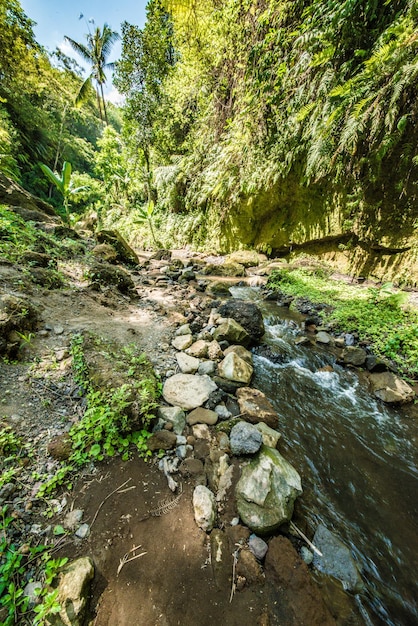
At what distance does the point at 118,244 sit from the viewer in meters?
7.16

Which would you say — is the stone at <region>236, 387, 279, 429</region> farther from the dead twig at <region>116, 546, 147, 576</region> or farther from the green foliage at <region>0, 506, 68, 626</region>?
the green foliage at <region>0, 506, 68, 626</region>

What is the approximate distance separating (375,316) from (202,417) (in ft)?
13.7

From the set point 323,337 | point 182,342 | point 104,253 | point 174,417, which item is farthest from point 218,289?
point 174,417

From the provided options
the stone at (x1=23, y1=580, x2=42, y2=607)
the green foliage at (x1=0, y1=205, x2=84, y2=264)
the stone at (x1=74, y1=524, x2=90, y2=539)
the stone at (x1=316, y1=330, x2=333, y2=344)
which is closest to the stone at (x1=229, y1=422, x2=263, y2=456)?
the stone at (x1=74, y1=524, x2=90, y2=539)

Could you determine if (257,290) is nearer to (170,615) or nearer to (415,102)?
(415,102)

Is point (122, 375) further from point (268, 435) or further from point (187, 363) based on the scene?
point (268, 435)

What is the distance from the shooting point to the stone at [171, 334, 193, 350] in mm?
3342

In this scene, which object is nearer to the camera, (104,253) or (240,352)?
(240,352)

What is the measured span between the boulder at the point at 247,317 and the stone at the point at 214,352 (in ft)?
2.79

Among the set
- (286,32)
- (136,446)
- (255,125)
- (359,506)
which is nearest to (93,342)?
(136,446)

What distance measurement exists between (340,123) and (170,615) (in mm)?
8630

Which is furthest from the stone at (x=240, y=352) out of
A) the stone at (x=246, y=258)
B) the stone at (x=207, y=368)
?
the stone at (x=246, y=258)

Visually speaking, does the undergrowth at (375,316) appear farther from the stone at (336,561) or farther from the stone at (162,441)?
the stone at (162,441)

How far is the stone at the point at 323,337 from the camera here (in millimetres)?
4336
